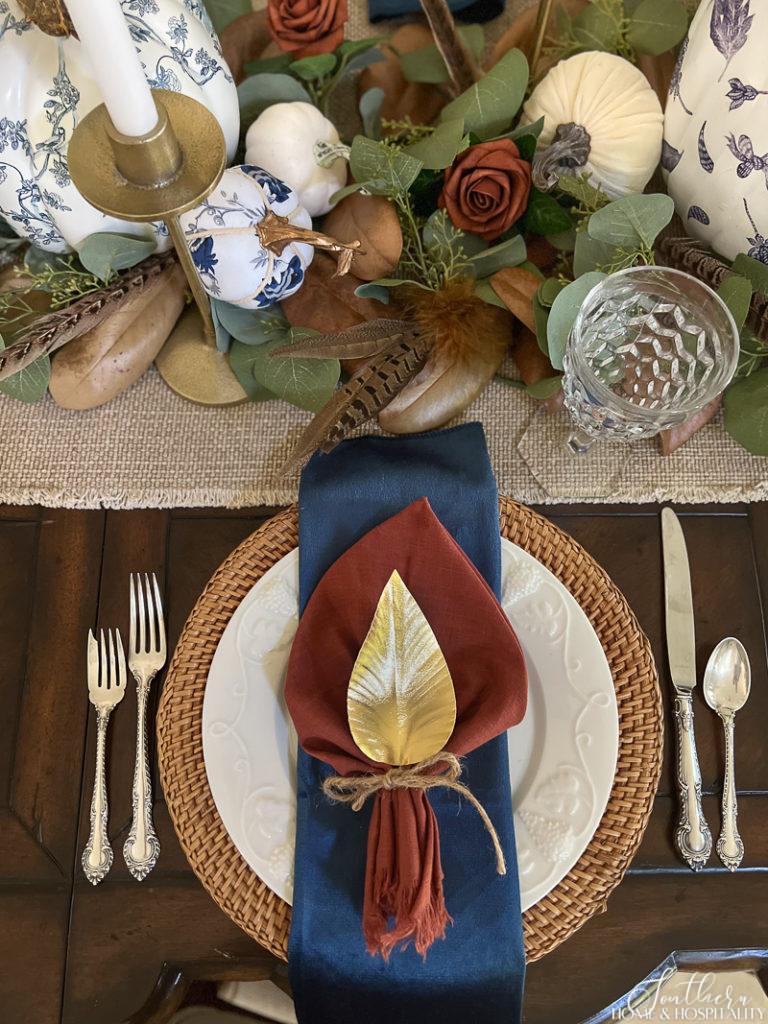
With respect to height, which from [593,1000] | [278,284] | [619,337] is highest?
[278,284]

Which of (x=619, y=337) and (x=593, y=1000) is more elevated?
(x=619, y=337)

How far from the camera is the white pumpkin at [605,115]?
545 millimetres

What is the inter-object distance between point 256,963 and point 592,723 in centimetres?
24

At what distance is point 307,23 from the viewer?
58 cm

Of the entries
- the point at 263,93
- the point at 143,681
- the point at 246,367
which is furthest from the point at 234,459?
the point at 263,93

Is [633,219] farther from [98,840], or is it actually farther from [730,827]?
[98,840]

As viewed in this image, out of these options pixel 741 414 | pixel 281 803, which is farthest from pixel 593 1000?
pixel 741 414

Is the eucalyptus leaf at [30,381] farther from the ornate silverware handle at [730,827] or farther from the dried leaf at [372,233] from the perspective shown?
the ornate silverware handle at [730,827]

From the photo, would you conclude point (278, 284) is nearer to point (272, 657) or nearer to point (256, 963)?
point (272, 657)

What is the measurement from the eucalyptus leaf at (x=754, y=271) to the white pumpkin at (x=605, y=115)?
0.09 m

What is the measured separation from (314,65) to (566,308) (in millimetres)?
266

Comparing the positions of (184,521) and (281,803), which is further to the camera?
(184,521)

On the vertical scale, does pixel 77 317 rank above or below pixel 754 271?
above

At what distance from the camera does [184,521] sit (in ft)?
1.90
